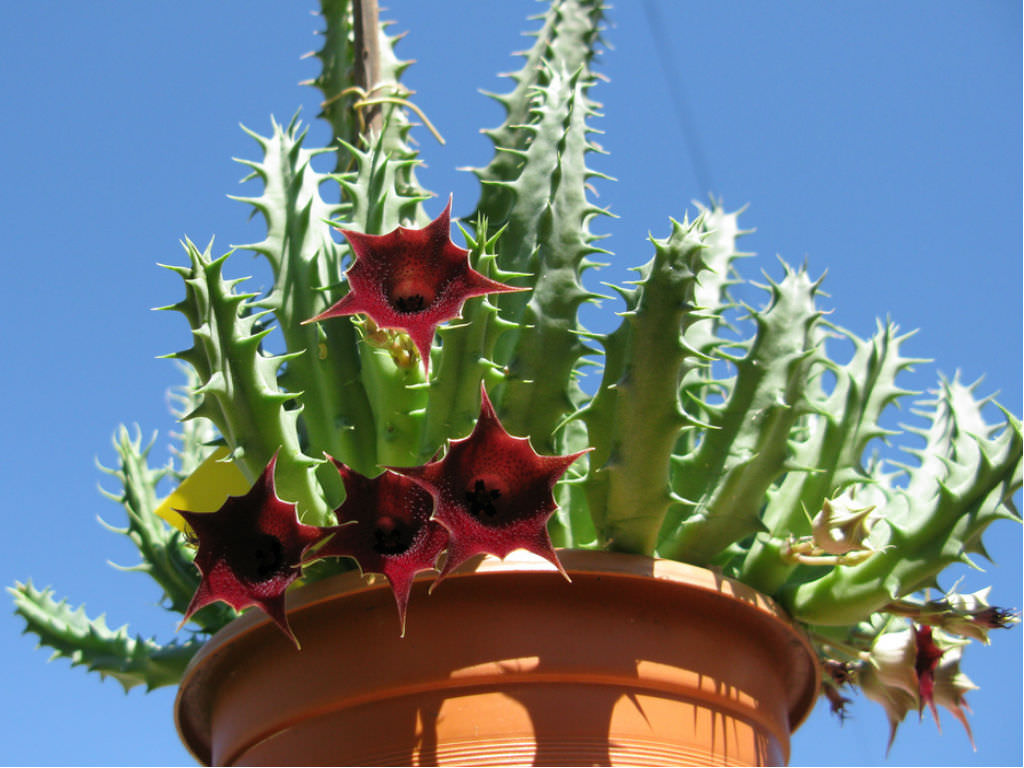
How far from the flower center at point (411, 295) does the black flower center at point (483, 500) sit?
6.0 inches

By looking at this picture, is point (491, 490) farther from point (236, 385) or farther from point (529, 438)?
point (236, 385)

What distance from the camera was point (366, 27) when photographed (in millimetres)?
1266

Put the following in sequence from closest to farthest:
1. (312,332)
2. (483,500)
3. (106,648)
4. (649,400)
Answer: (483,500), (649,400), (312,332), (106,648)

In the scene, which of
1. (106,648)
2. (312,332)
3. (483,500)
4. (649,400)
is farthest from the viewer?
(106,648)

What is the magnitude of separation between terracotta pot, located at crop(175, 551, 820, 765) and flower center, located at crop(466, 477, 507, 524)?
107 millimetres

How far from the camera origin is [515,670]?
2.66 ft

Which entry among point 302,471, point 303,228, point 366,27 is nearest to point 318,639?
point 302,471

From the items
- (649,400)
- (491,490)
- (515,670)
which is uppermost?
(649,400)

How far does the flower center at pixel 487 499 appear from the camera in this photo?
2.38 feet

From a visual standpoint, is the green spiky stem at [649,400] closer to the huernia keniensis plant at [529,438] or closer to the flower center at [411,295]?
the huernia keniensis plant at [529,438]

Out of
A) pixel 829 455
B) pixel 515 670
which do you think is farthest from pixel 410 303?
pixel 829 455

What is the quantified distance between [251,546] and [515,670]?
9.1 inches

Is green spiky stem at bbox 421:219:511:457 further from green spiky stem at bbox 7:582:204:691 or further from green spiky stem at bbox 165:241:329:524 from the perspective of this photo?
green spiky stem at bbox 7:582:204:691

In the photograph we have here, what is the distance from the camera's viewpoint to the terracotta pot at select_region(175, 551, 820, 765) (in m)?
0.80
